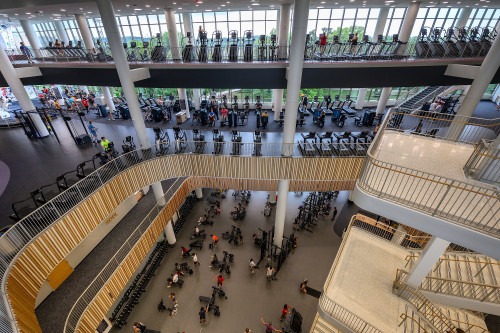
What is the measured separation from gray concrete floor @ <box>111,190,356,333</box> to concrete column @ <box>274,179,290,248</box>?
147 centimetres

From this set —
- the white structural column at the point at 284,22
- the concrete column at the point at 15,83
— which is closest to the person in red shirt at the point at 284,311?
the white structural column at the point at 284,22

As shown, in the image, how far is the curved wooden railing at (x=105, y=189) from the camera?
6385mm

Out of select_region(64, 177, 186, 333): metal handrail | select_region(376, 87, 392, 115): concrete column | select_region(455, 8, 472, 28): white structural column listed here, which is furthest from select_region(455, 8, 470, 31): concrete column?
select_region(64, 177, 186, 333): metal handrail

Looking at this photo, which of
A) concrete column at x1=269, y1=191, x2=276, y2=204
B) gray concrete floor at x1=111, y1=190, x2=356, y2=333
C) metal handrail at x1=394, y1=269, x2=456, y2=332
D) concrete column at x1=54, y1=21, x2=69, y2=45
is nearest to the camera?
metal handrail at x1=394, y1=269, x2=456, y2=332

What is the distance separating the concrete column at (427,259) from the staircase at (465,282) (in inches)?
14.6

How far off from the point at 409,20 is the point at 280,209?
1648cm

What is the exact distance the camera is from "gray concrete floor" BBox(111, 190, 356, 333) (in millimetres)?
11070

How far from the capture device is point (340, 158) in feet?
38.6

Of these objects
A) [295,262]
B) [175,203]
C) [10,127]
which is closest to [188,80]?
[175,203]

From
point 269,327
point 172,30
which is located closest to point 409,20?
point 172,30

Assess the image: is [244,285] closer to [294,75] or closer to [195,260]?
[195,260]

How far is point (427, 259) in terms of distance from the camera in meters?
6.40

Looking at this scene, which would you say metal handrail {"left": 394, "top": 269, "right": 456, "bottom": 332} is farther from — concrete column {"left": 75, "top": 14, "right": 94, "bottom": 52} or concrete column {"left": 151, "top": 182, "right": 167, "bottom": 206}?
concrete column {"left": 75, "top": 14, "right": 94, "bottom": 52}

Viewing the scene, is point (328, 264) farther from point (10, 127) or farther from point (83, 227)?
point (10, 127)
